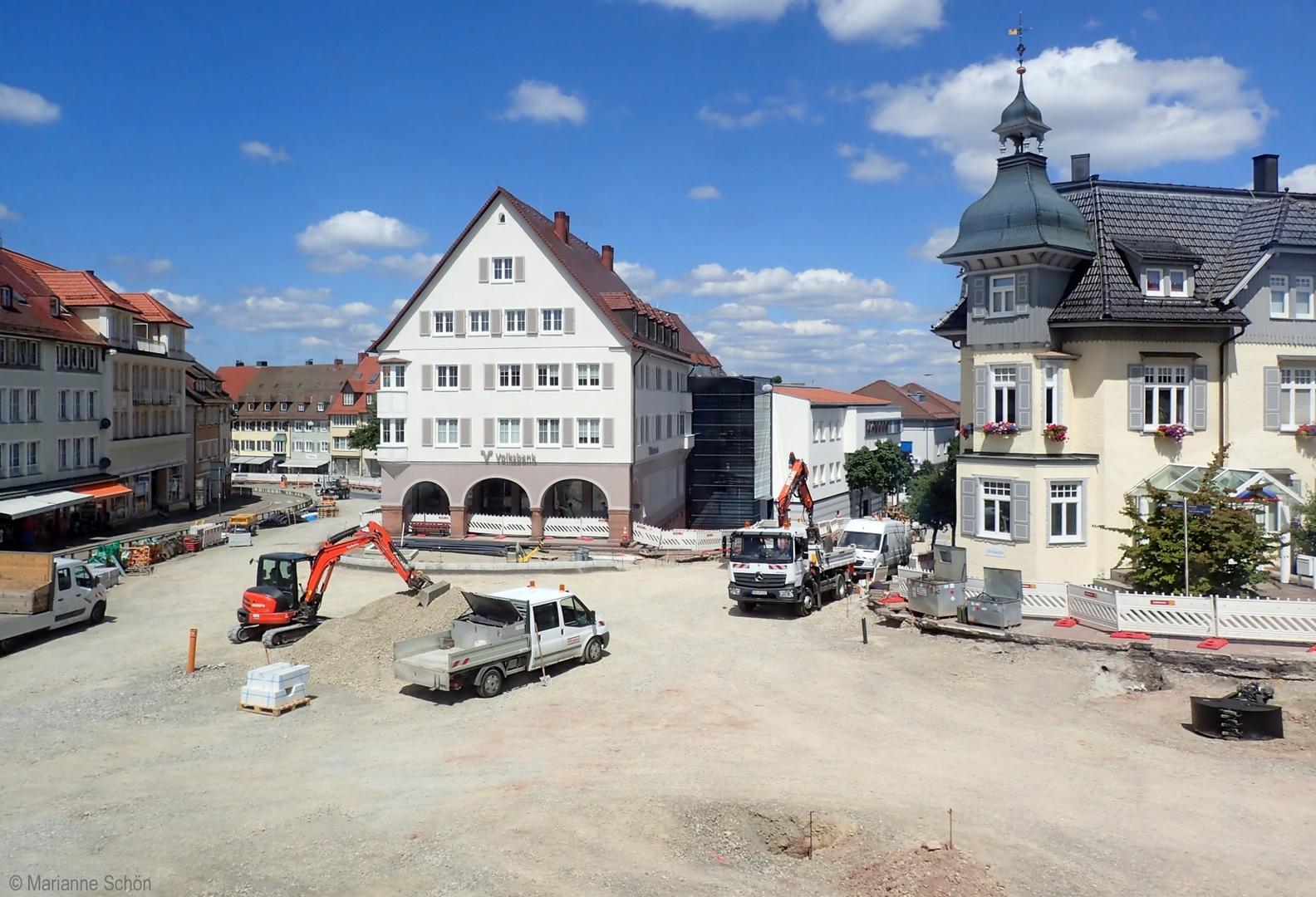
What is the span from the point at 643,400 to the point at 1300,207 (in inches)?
1025

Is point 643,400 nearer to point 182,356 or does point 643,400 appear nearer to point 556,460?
point 556,460

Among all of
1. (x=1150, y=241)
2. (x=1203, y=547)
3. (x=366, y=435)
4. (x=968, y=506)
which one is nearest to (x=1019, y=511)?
(x=968, y=506)

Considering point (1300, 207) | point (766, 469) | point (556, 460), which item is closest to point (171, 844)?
point (556, 460)

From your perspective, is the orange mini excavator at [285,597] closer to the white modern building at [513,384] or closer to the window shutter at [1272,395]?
the white modern building at [513,384]

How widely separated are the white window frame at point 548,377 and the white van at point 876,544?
1471 centimetres

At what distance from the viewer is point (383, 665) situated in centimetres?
2133

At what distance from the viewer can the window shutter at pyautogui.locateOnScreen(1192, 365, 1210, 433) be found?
27.7 m

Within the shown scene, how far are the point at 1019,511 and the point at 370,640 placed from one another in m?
18.9

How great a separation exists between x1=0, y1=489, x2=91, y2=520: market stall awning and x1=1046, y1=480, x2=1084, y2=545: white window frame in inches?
1515

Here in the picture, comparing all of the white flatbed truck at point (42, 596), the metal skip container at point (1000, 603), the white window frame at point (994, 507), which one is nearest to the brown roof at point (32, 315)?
the white flatbed truck at point (42, 596)

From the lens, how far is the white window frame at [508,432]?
1624 inches

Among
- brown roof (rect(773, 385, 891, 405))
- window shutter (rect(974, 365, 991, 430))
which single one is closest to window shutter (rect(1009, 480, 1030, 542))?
window shutter (rect(974, 365, 991, 430))

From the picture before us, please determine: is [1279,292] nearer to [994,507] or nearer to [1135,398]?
[1135,398]

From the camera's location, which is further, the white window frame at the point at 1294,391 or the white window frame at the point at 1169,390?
the white window frame at the point at 1294,391
